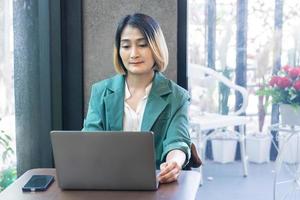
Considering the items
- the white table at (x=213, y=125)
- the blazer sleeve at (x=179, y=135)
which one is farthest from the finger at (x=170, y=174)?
the white table at (x=213, y=125)

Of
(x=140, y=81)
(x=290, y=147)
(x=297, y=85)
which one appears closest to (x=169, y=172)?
(x=140, y=81)

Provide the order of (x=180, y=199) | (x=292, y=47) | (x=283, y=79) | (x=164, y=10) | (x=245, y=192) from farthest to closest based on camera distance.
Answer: (x=245, y=192), (x=292, y=47), (x=283, y=79), (x=164, y=10), (x=180, y=199)

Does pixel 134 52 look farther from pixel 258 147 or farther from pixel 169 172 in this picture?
pixel 258 147

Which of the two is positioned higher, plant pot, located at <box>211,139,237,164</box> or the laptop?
the laptop

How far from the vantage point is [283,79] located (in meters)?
2.59

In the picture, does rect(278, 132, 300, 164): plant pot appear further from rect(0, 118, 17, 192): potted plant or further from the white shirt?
rect(0, 118, 17, 192): potted plant

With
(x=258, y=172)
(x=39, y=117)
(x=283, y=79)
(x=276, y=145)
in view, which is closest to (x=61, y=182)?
(x=39, y=117)

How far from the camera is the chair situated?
287 centimetres

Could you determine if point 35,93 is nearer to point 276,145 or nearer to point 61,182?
point 61,182

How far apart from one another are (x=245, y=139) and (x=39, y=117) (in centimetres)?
145

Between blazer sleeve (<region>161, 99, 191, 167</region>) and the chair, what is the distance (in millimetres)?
953

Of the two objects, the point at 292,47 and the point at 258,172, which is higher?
the point at 292,47

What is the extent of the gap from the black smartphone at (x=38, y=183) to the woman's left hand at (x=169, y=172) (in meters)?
0.37

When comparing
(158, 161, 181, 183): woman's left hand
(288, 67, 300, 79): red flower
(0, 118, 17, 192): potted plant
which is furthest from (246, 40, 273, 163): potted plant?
(0, 118, 17, 192): potted plant
